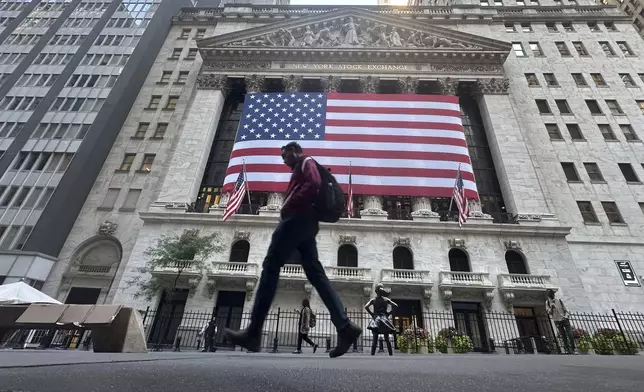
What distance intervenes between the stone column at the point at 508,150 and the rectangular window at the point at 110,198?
32413 mm

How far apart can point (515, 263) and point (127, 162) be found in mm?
33131

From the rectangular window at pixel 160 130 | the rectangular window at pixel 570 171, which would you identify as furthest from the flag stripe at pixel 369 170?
the rectangular window at pixel 160 130

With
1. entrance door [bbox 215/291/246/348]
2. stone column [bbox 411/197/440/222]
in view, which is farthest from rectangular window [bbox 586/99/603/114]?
entrance door [bbox 215/291/246/348]

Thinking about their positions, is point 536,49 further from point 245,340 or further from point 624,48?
point 245,340

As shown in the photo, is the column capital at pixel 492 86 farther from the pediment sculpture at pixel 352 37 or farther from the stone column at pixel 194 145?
the stone column at pixel 194 145

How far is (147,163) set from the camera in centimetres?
2917

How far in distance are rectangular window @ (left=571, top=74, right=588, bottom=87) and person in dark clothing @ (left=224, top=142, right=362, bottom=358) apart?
39.9 meters

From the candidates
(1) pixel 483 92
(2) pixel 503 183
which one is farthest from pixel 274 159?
(1) pixel 483 92

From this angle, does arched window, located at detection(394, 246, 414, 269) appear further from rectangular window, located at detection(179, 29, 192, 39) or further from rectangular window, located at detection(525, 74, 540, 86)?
rectangular window, located at detection(179, 29, 192, 39)

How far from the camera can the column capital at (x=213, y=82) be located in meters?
31.7

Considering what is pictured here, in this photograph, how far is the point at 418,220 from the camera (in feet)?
75.7

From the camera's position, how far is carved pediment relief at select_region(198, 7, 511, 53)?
32.3 metres

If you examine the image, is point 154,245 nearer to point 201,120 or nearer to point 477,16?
point 201,120

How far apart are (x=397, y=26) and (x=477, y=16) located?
10.5 m
